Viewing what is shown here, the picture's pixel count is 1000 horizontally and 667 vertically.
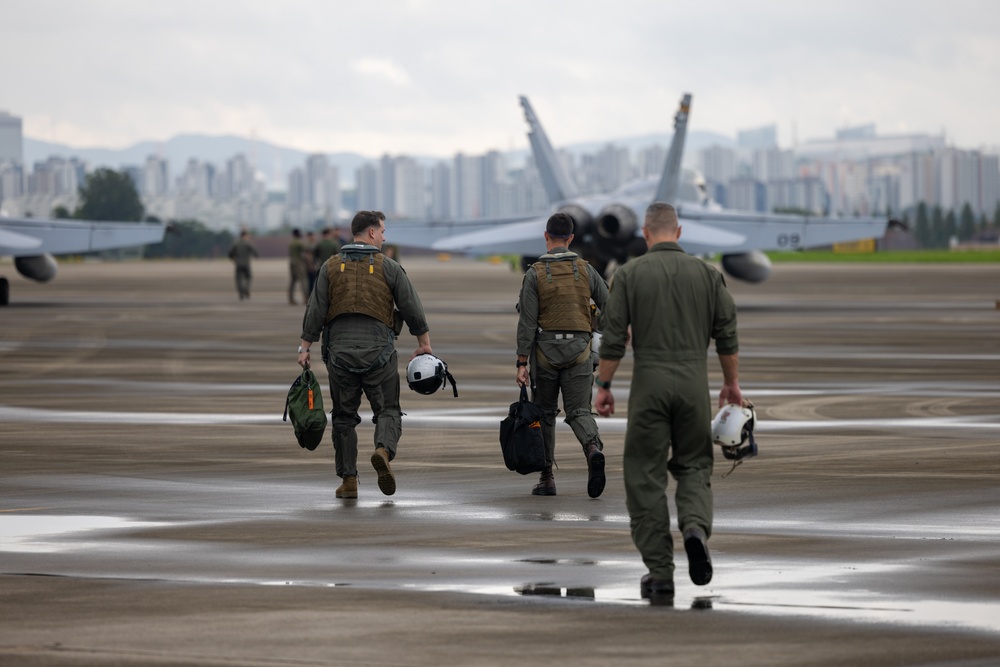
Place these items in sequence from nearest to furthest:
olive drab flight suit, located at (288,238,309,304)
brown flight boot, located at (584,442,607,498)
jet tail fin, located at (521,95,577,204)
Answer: brown flight boot, located at (584,442,607,498), olive drab flight suit, located at (288,238,309,304), jet tail fin, located at (521,95,577,204)

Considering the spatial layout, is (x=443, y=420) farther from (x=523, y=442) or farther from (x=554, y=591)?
(x=554, y=591)

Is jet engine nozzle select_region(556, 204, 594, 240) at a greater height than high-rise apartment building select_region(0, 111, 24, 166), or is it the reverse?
high-rise apartment building select_region(0, 111, 24, 166)

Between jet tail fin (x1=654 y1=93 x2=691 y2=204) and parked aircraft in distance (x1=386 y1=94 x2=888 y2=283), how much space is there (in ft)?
0.09

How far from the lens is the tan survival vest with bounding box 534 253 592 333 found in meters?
11.5

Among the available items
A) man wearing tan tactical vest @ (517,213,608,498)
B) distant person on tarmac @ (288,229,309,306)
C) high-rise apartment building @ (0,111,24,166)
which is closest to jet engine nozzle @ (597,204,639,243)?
distant person on tarmac @ (288,229,309,306)

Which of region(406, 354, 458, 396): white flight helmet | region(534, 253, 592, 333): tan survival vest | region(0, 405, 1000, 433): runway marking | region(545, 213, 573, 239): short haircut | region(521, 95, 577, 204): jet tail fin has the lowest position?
region(0, 405, 1000, 433): runway marking

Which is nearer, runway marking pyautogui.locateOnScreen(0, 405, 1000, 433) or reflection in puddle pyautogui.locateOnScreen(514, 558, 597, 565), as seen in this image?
reflection in puddle pyautogui.locateOnScreen(514, 558, 597, 565)

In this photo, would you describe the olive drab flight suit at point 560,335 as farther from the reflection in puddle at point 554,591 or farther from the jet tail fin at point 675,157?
the jet tail fin at point 675,157

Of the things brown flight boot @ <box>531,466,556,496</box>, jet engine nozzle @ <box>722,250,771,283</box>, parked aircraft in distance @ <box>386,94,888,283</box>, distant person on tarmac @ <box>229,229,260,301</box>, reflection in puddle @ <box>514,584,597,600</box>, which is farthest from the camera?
jet engine nozzle @ <box>722,250,771,283</box>

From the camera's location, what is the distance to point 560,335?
11.5 meters

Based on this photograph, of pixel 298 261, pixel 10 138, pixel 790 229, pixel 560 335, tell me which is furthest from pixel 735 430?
pixel 10 138

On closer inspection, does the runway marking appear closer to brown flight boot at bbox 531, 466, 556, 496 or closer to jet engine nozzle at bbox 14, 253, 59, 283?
brown flight boot at bbox 531, 466, 556, 496

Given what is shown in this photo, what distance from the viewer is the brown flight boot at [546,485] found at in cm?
1125

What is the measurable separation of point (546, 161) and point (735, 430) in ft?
131
